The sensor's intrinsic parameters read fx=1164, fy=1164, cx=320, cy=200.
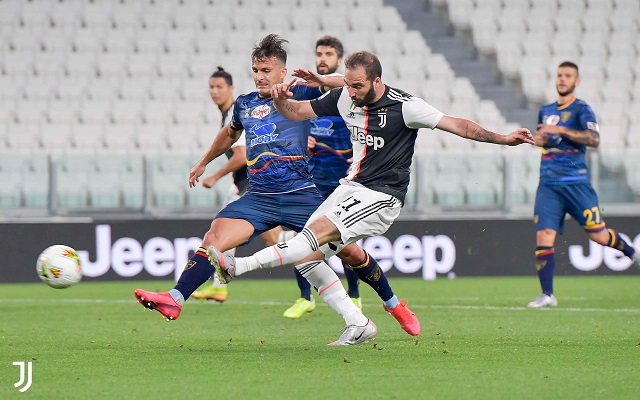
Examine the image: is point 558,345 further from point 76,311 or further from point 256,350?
point 76,311

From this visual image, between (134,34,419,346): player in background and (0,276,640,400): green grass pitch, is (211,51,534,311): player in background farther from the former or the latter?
(0,276,640,400): green grass pitch

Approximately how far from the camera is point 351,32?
814 inches

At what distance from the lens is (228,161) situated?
10719 mm

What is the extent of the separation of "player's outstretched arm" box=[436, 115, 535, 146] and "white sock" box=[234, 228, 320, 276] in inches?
42.2

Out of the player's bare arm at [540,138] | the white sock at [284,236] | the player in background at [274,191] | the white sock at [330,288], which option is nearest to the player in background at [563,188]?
the player's bare arm at [540,138]

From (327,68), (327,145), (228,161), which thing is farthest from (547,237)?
(228,161)

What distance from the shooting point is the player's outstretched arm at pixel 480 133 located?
6.77 metres

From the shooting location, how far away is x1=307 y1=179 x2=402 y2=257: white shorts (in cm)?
713

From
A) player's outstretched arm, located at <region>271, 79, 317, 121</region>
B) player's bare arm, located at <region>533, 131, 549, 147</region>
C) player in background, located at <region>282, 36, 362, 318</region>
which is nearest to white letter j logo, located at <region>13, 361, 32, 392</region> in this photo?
player's outstretched arm, located at <region>271, 79, 317, 121</region>

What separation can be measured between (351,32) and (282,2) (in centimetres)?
139

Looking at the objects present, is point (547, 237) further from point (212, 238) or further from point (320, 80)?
point (212, 238)

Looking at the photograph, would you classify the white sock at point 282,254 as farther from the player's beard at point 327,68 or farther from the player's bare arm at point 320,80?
the player's beard at point 327,68

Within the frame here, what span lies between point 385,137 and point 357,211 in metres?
0.52

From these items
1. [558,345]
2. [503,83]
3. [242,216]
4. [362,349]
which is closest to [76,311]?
[242,216]
